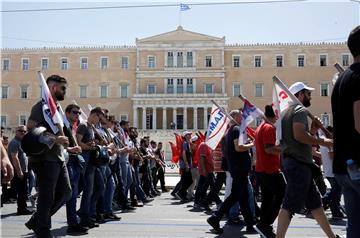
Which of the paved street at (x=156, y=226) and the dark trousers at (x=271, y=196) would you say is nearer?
the dark trousers at (x=271, y=196)

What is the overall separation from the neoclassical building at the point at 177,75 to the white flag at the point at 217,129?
184ft

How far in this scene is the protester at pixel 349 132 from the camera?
3.29 metres

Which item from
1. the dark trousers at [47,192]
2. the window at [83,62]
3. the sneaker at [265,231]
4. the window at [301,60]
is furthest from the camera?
the window at [83,62]

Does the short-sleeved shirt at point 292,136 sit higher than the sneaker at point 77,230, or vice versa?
the short-sleeved shirt at point 292,136

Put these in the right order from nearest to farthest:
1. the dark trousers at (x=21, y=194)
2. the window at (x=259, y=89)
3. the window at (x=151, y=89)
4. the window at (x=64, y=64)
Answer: the dark trousers at (x=21, y=194), the window at (x=259, y=89), the window at (x=151, y=89), the window at (x=64, y=64)

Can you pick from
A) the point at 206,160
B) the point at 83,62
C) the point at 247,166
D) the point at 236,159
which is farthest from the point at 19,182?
the point at 83,62

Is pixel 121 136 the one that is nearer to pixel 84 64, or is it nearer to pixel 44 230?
pixel 44 230

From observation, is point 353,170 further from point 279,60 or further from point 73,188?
point 279,60

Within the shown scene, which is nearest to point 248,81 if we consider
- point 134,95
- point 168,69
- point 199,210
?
point 168,69

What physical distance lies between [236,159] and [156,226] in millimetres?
1688

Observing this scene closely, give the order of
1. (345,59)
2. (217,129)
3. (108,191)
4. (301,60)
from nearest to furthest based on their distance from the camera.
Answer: (108,191)
(217,129)
(345,59)
(301,60)

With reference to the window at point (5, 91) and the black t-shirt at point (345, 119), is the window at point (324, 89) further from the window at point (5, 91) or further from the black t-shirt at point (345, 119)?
the black t-shirt at point (345, 119)

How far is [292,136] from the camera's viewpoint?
5.42 metres

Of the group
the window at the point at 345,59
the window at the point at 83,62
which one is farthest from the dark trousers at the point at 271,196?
the window at the point at 83,62
